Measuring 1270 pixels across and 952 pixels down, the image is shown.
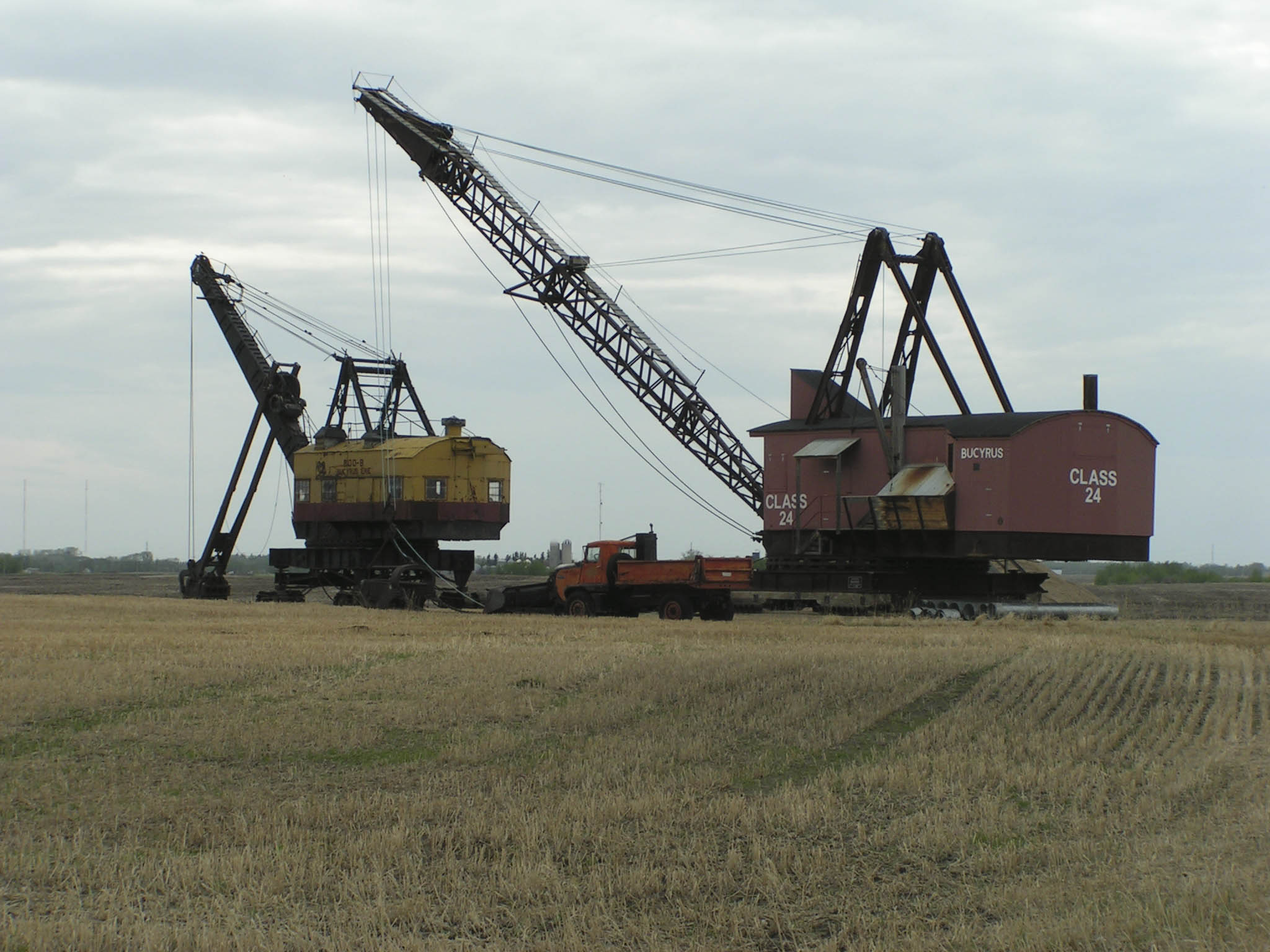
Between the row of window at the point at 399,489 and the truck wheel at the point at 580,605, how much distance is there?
733 centimetres

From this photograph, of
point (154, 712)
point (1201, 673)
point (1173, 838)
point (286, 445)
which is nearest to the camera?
point (1173, 838)

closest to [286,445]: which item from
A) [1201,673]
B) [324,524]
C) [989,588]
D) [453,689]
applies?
[324,524]

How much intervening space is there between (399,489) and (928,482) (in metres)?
16.4

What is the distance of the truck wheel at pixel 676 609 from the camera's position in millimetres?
31109

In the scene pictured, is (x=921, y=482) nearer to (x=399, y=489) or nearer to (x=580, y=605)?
(x=580, y=605)

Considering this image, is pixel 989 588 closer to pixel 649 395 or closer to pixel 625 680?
pixel 649 395

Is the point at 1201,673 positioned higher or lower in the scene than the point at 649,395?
lower

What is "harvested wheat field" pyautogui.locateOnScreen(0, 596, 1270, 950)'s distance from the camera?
7.17 m

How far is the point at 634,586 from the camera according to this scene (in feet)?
104

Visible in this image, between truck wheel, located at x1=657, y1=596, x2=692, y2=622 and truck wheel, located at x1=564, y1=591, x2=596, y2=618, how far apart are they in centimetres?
185

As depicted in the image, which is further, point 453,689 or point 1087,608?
point 1087,608

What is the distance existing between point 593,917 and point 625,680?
31.0 ft

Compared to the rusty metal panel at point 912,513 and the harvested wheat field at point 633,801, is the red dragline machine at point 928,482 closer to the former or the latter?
the rusty metal panel at point 912,513

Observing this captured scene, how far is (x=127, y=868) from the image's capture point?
8.11m
